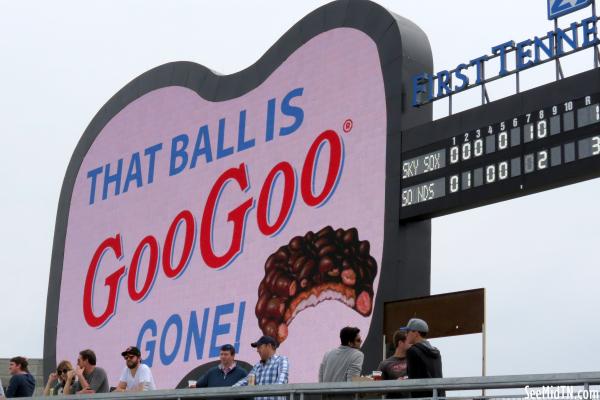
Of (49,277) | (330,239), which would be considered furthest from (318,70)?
(49,277)

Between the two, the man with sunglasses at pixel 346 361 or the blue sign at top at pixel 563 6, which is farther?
the blue sign at top at pixel 563 6

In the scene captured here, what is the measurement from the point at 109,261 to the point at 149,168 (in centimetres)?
279

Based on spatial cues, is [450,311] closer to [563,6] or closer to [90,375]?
[563,6]

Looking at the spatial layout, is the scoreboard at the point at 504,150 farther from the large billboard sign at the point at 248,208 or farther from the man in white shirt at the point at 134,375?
the man in white shirt at the point at 134,375

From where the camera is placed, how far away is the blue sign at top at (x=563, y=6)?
20266 mm

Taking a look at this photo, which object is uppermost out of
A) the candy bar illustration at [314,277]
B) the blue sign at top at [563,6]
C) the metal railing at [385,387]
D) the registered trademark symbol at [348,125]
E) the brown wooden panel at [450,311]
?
the blue sign at top at [563,6]

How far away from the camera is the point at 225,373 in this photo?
1330 centimetres

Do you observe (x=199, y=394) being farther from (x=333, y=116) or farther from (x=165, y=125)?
(x=165, y=125)

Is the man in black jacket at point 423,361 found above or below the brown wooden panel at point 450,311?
below

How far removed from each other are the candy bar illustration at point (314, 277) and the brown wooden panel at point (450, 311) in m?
1.87

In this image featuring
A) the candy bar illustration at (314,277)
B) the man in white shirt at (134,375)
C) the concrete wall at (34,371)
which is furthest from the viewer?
the concrete wall at (34,371)

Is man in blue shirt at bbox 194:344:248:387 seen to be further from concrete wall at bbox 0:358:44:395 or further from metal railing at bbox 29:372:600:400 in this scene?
concrete wall at bbox 0:358:44:395

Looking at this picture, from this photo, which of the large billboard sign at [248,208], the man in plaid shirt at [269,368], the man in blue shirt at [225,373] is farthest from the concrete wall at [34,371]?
the man in plaid shirt at [269,368]

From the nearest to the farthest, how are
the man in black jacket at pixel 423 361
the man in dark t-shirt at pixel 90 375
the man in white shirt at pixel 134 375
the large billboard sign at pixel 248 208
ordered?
the man in black jacket at pixel 423 361
the man in white shirt at pixel 134 375
the man in dark t-shirt at pixel 90 375
the large billboard sign at pixel 248 208
